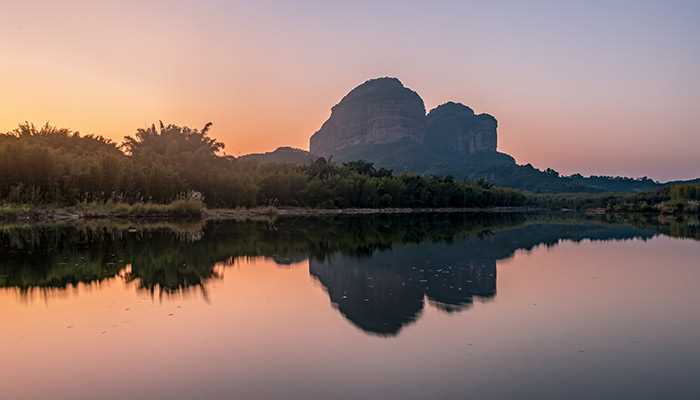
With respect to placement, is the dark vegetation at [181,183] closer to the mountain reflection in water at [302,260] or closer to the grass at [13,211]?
the grass at [13,211]

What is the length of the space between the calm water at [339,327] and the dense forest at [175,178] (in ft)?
81.6

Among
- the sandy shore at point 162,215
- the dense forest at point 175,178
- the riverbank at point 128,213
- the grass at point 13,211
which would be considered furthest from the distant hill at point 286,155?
the grass at point 13,211

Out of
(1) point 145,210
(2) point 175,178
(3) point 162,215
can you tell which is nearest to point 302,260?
(1) point 145,210

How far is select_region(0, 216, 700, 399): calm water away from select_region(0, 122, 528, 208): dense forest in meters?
24.9

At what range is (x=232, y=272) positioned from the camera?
589 inches

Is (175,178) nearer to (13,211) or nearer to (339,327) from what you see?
(13,211)

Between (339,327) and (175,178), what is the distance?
1692 inches

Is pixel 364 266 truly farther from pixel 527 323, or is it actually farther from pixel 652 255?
pixel 652 255

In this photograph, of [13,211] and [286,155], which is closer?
[13,211]

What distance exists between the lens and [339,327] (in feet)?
29.4

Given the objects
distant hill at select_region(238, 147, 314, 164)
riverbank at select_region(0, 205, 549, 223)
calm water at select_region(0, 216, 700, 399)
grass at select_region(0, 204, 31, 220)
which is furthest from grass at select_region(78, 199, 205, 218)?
distant hill at select_region(238, 147, 314, 164)

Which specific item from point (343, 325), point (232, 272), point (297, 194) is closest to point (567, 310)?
point (343, 325)

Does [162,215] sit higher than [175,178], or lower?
lower

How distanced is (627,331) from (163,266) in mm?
12116
